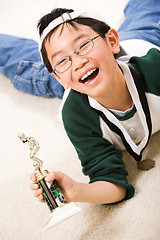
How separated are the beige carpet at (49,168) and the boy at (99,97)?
0.20ft

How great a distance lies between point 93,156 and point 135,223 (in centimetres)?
25

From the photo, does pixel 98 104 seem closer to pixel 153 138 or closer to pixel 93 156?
pixel 93 156

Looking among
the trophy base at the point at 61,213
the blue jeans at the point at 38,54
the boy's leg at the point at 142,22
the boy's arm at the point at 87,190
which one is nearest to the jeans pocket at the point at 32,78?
the blue jeans at the point at 38,54

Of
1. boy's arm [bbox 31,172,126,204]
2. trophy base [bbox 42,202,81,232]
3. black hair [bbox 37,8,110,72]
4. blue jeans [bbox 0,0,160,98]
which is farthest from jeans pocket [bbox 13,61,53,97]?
trophy base [bbox 42,202,81,232]

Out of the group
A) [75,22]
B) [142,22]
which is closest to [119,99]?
[75,22]

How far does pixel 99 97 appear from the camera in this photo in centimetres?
91

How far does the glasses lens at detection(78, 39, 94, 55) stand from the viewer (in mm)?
806

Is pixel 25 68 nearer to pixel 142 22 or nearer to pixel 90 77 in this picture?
pixel 142 22

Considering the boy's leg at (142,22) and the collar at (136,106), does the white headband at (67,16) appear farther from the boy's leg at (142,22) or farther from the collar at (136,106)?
the boy's leg at (142,22)

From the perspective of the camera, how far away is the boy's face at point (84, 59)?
80 cm

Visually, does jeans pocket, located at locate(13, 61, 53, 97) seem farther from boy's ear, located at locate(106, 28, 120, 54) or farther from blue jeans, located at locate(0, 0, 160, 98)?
boy's ear, located at locate(106, 28, 120, 54)

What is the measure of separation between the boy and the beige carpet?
61 mm

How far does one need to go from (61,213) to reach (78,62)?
1.33 feet

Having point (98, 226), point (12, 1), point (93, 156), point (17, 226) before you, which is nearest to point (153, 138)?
point (93, 156)
